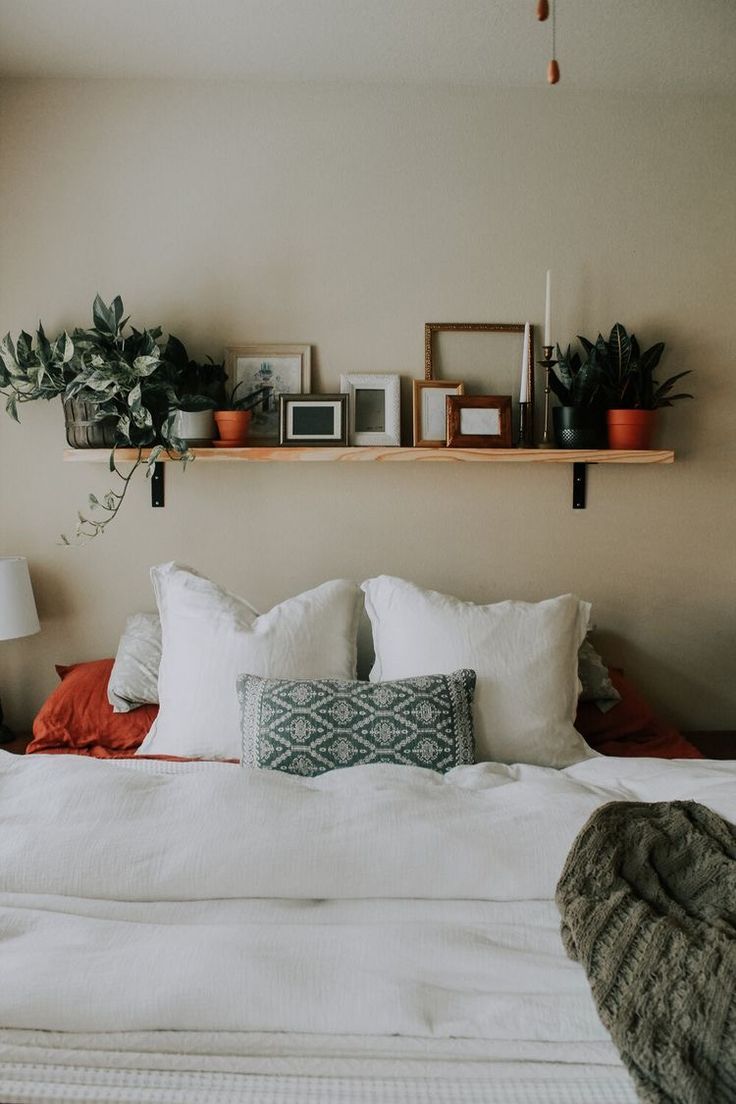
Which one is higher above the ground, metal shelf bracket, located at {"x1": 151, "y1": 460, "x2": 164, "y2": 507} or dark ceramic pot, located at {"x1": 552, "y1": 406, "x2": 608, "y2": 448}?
dark ceramic pot, located at {"x1": 552, "y1": 406, "x2": 608, "y2": 448}

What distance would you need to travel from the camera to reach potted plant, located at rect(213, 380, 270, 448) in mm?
2420

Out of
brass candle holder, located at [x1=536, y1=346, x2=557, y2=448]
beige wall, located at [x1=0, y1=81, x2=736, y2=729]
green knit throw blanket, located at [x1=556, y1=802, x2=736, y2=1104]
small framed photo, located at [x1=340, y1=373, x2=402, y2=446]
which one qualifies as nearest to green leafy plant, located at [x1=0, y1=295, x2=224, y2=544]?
beige wall, located at [x1=0, y1=81, x2=736, y2=729]

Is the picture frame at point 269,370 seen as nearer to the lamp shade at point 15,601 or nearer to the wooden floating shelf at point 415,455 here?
the wooden floating shelf at point 415,455

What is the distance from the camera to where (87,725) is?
222cm

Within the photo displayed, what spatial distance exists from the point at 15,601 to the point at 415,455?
1180 mm

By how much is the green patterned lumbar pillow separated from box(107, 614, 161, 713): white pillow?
1.39ft

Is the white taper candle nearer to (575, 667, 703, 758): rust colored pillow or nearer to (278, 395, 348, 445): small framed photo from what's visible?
(278, 395, 348, 445): small framed photo

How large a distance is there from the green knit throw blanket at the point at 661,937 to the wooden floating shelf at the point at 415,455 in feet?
3.79

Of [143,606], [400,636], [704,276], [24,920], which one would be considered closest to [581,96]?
[704,276]

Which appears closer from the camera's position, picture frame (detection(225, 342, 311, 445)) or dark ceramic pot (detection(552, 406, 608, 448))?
dark ceramic pot (detection(552, 406, 608, 448))

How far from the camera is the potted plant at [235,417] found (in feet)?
7.94

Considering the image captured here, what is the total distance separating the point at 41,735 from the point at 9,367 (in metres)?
1.00

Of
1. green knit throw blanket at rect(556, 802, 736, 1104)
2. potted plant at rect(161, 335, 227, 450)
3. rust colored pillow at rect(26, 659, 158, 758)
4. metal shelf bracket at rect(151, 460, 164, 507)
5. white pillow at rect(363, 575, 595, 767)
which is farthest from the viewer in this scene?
metal shelf bracket at rect(151, 460, 164, 507)

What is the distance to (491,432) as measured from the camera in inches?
96.8
